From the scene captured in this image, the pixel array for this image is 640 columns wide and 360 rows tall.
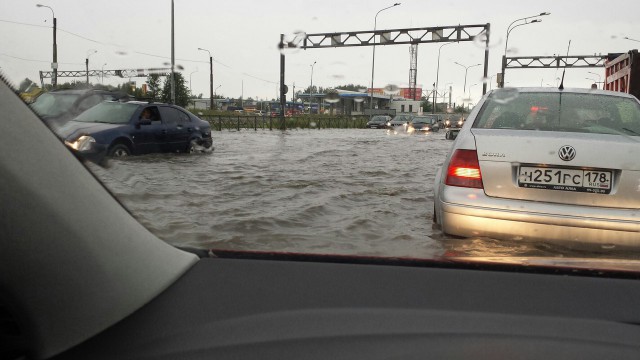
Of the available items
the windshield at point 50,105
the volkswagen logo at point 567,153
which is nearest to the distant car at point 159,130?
the volkswagen logo at point 567,153

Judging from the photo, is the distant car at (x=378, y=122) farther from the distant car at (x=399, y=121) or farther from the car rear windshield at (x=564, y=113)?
the car rear windshield at (x=564, y=113)

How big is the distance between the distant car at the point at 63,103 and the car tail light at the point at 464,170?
2342 mm

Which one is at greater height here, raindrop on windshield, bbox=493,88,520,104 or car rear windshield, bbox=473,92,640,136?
raindrop on windshield, bbox=493,88,520,104

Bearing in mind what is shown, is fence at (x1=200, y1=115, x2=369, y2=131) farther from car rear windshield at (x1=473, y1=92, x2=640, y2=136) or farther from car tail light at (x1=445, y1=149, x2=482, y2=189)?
car tail light at (x1=445, y1=149, x2=482, y2=189)

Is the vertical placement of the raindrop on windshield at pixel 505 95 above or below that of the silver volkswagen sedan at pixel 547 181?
above

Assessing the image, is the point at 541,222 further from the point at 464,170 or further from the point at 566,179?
the point at 464,170

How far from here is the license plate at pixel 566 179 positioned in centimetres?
338

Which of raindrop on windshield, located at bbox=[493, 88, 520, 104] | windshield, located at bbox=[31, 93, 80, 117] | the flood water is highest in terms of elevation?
raindrop on windshield, located at bbox=[493, 88, 520, 104]

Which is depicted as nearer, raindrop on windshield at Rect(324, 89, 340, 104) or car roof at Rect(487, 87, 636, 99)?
car roof at Rect(487, 87, 636, 99)

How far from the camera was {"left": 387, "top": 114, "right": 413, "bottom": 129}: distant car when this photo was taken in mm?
36397

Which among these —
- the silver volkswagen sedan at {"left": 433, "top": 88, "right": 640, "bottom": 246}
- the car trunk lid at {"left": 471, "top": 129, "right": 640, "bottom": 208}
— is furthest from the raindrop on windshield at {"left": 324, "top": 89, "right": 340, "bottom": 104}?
the car trunk lid at {"left": 471, "top": 129, "right": 640, "bottom": 208}

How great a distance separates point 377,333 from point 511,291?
0.38m

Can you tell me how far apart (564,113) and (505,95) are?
57cm

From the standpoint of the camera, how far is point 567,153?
11.3 ft
